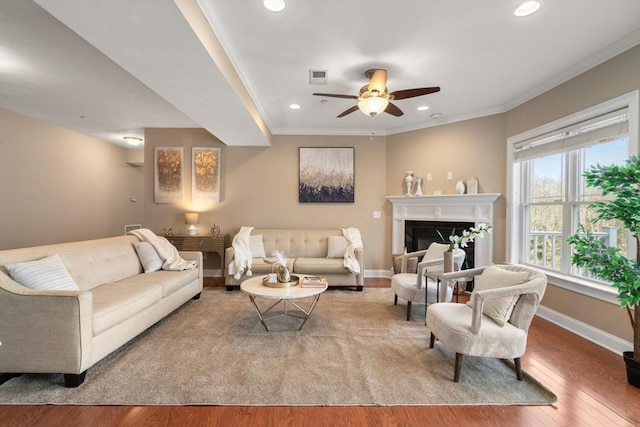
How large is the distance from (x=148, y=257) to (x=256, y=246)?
1.64 meters

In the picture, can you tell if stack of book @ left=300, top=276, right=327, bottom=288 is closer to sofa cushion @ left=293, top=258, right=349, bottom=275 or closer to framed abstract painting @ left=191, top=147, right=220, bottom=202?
sofa cushion @ left=293, top=258, right=349, bottom=275

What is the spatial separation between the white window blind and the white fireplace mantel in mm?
728

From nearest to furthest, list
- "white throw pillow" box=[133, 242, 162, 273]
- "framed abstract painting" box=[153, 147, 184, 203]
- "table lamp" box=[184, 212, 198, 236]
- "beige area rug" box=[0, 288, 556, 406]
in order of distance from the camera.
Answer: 1. "beige area rug" box=[0, 288, 556, 406]
2. "white throw pillow" box=[133, 242, 162, 273]
3. "table lamp" box=[184, 212, 198, 236]
4. "framed abstract painting" box=[153, 147, 184, 203]

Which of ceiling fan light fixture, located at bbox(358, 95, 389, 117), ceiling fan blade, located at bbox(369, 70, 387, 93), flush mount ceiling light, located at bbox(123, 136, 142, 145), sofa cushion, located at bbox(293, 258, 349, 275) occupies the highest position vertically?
flush mount ceiling light, located at bbox(123, 136, 142, 145)

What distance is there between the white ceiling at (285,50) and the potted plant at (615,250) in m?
1.27

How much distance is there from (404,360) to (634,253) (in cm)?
218

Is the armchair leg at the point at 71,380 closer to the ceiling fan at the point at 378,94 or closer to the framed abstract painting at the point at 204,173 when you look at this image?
the ceiling fan at the point at 378,94

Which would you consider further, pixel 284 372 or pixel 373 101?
pixel 373 101

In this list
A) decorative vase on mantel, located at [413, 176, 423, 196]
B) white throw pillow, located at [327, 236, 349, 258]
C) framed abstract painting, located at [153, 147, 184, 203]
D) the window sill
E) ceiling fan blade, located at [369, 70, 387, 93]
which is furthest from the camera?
framed abstract painting, located at [153, 147, 184, 203]

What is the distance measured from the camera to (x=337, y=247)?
4.69m

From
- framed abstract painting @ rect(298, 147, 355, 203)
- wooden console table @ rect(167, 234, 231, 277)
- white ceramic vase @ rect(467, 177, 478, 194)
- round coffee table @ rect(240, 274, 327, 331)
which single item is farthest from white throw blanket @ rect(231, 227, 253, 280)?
white ceramic vase @ rect(467, 177, 478, 194)

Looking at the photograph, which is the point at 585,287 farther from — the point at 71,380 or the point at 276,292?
the point at 71,380

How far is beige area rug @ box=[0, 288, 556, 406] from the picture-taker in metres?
1.84

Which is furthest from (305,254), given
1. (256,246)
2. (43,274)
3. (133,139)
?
(133,139)
